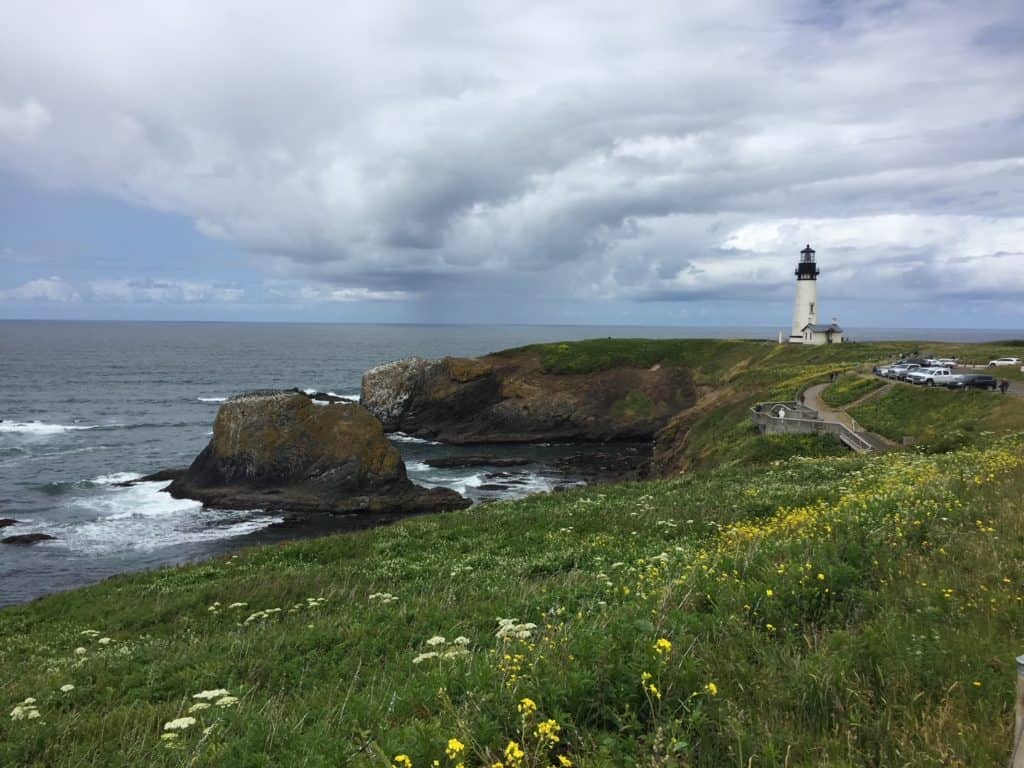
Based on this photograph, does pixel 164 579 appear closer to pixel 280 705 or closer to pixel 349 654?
pixel 349 654

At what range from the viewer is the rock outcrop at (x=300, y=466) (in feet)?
143

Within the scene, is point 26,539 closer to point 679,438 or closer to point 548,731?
point 548,731

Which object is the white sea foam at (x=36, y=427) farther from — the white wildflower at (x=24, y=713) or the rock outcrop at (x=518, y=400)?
the white wildflower at (x=24, y=713)

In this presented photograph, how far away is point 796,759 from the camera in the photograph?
4566 mm

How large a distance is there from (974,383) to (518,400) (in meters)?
46.4

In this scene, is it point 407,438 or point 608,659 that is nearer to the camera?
point 608,659

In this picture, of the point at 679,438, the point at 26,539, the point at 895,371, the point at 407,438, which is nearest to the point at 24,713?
the point at 26,539

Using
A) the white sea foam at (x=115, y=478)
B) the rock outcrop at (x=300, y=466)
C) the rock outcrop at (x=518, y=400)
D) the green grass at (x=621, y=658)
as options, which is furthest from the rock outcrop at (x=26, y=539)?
the rock outcrop at (x=518, y=400)

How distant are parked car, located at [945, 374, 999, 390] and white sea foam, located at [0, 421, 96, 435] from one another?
264ft

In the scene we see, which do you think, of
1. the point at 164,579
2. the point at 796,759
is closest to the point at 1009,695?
the point at 796,759

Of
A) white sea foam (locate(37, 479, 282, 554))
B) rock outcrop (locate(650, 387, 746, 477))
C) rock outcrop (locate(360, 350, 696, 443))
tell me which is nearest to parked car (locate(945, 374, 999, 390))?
rock outcrop (locate(650, 387, 746, 477))

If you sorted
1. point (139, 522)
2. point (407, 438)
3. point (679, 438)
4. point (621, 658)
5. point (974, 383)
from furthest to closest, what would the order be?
1. point (407, 438)
2. point (679, 438)
3. point (974, 383)
4. point (139, 522)
5. point (621, 658)

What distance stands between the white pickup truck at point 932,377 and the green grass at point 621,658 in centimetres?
3356

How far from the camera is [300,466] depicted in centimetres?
4525
